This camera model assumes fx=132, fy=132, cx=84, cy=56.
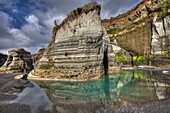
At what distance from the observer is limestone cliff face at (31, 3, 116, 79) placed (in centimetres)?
2756

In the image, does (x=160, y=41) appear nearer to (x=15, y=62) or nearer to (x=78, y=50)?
(x=78, y=50)

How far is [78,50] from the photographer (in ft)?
92.9

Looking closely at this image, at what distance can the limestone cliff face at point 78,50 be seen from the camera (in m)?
27.6

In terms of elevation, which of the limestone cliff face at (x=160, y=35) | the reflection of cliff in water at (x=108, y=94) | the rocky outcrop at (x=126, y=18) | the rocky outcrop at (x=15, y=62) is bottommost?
the reflection of cliff in water at (x=108, y=94)

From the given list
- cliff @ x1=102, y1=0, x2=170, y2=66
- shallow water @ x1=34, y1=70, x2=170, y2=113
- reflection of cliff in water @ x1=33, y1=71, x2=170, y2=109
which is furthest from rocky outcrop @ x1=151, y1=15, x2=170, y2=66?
reflection of cliff in water @ x1=33, y1=71, x2=170, y2=109

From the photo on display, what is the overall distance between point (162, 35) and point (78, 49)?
34.2 m

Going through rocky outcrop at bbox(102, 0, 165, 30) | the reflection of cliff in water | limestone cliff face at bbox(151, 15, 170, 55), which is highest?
rocky outcrop at bbox(102, 0, 165, 30)

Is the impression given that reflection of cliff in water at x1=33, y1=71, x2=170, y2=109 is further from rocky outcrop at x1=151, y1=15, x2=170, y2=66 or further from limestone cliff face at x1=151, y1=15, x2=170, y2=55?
limestone cliff face at x1=151, y1=15, x2=170, y2=55

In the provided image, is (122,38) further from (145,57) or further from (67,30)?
(67,30)

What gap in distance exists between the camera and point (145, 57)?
5125 centimetres

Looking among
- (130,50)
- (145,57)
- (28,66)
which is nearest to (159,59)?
(145,57)

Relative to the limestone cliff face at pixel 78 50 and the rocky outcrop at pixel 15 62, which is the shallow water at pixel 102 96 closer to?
the limestone cliff face at pixel 78 50

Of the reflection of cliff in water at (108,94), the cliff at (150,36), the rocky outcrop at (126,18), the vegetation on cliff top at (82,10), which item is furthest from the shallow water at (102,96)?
the rocky outcrop at (126,18)

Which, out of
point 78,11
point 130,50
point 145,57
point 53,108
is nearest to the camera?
point 53,108
